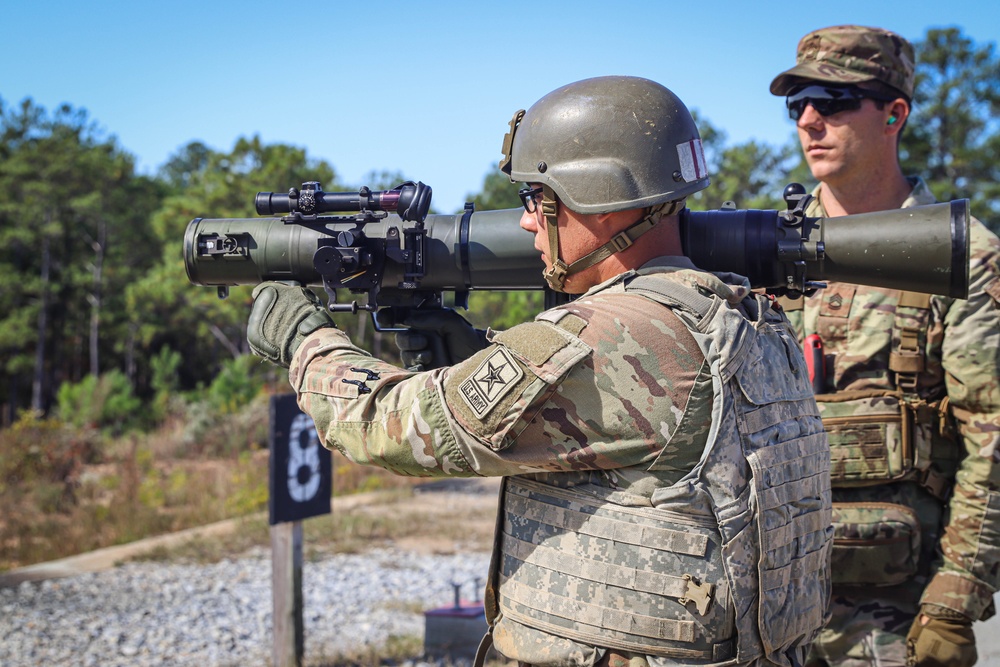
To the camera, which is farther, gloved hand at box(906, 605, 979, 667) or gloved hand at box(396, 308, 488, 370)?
gloved hand at box(396, 308, 488, 370)

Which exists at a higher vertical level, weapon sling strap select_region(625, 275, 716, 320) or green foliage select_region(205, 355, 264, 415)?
weapon sling strap select_region(625, 275, 716, 320)

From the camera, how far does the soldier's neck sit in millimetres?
2957

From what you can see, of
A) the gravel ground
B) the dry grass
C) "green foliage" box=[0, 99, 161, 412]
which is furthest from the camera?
"green foliage" box=[0, 99, 161, 412]

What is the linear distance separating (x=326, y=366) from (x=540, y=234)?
60cm

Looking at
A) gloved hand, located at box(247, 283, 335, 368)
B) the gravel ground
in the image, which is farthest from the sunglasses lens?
the gravel ground

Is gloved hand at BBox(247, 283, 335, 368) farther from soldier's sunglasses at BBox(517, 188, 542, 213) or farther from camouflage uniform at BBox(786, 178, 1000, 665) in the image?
camouflage uniform at BBox(786, 178, 1000, 665)

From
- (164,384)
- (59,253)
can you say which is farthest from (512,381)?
(59,253)

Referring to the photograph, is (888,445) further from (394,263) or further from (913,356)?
(394,263)

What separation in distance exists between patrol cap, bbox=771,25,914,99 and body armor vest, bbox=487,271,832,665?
1442mm

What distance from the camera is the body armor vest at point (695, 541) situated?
1.74 meters

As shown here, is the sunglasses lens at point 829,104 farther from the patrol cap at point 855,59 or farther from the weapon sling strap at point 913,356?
the weapon sling strap at point 913,356

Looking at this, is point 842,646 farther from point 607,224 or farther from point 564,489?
point 607,224

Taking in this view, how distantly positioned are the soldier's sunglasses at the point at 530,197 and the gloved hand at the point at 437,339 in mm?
643

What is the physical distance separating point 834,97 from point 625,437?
179 centimetres
